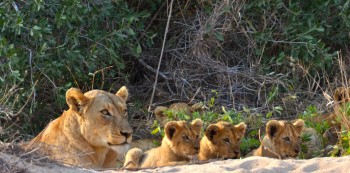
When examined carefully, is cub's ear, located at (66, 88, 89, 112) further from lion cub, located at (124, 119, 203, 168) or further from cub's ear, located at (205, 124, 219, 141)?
cub's ear, located at (205, 124, 219, 141)

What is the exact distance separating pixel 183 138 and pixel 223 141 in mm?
414

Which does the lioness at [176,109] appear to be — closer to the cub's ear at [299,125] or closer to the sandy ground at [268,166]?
the cub's ear at [299,125]

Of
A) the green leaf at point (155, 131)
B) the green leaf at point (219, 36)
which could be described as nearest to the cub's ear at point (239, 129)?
the green leaf at point (155, 131)

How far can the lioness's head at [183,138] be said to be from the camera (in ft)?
34.1

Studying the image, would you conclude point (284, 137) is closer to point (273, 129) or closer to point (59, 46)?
point (273, 129)

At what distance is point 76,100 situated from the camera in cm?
995

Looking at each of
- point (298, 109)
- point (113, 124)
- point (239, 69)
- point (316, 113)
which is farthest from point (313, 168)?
point (239, 69)

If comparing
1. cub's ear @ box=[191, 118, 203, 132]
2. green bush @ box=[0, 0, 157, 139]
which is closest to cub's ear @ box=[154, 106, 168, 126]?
green bush @ box=[0, 0, 157, 139]

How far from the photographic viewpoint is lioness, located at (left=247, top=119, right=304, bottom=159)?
10414mm

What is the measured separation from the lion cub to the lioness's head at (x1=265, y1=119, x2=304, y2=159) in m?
0.73

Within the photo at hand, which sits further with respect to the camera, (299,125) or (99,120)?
(299,125)

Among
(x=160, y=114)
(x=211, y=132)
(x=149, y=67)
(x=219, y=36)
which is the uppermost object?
Answer: (x=219, y=36)

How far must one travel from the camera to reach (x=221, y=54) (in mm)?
13648

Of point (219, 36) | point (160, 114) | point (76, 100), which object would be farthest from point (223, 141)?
point (219, 36)
